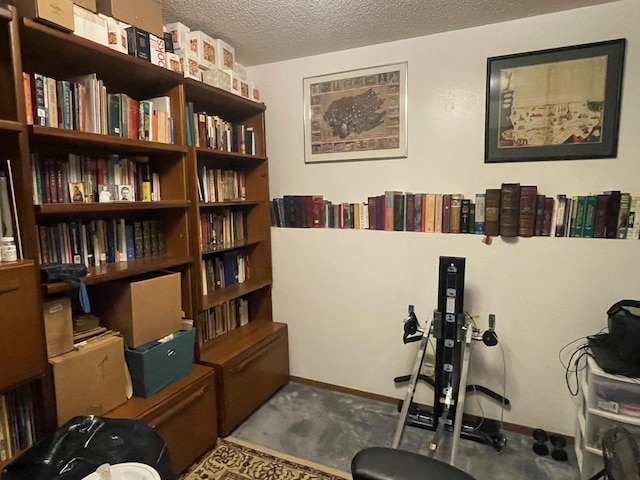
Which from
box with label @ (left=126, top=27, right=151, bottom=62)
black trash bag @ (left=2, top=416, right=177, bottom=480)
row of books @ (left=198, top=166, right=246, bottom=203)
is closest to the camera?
black trash bag @ (left=2, top=416, right=177, bottom=480)

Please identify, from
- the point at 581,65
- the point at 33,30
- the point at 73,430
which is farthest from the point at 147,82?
the point at 581,65

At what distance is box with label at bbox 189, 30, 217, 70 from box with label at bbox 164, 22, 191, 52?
0.16 feet

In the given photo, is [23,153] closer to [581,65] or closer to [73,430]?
[73,430]

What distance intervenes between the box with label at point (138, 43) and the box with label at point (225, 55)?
54cm

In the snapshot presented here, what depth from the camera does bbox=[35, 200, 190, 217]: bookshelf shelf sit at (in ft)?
4.88

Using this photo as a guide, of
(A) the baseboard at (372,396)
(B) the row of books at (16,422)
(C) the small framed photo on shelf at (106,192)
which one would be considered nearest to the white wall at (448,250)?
(A) the baseboard at (372,396)

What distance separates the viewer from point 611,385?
5.98ft

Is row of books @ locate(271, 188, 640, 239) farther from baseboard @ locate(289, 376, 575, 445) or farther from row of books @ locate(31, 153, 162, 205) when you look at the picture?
baseboard @ locate(289, 376, 575, 445)

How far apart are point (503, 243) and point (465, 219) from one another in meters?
0.25

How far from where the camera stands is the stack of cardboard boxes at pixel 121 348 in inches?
60.6

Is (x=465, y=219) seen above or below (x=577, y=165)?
below

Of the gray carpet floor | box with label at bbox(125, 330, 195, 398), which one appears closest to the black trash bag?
box with label at bbox(125, 330, 195, 398)

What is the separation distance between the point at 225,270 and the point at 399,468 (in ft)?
6.51

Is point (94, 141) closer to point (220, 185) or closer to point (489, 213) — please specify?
point (220, 185)
